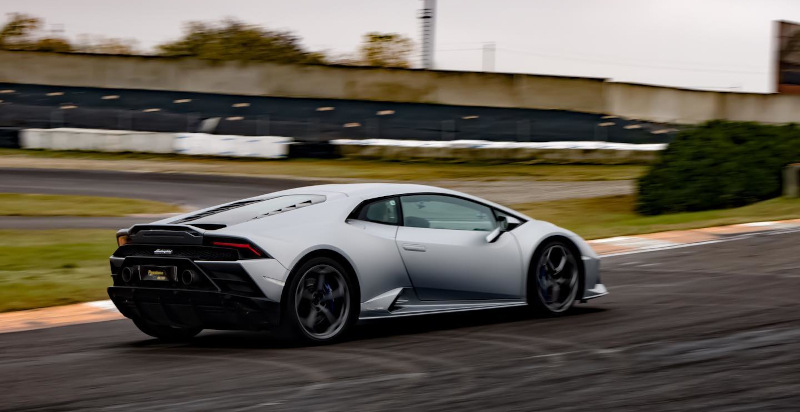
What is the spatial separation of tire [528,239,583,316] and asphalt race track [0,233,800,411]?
191mm

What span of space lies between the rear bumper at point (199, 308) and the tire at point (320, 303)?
0.46 feet

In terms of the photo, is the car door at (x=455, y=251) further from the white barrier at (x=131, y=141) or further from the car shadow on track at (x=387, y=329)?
the white barrier at (x=131, y=141)

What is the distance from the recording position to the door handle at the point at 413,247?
320 inches

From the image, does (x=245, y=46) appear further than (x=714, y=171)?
Yes

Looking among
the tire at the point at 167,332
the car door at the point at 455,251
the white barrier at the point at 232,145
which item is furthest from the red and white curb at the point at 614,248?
the white barrier at the point at 232,145

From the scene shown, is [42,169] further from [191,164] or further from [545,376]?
A: [545,376]

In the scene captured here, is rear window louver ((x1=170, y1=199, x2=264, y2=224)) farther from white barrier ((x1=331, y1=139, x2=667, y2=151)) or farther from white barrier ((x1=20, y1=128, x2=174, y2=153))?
white barrier ((x1=20, y1=128, x2=174, y2=153))

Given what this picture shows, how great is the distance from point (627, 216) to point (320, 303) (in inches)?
574

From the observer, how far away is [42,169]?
101 ft

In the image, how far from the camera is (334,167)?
110 feet

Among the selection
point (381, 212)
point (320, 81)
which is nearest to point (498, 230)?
point (381, 212)

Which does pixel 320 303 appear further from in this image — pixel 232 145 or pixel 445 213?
pixel 232 145

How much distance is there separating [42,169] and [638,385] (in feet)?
89.5

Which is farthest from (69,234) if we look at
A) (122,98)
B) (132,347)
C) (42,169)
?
(122,98)
